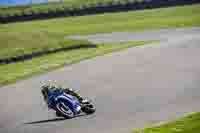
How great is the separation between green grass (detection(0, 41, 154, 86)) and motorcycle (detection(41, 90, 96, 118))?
7.78 m

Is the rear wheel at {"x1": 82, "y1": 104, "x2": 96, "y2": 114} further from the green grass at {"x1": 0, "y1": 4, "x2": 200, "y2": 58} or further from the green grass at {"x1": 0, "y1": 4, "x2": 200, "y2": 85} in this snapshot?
the green grass at {"x1": 0, "y1": 4, "x2": 200, "y2": 58}

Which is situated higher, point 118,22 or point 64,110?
point 64,110

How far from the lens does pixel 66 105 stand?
17.0m

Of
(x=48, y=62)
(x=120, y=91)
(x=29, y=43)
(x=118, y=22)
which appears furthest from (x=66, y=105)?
(x=118, y=22)

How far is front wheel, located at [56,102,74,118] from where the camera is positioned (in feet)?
55.4

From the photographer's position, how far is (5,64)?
101 ft

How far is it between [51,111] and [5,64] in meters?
13.5

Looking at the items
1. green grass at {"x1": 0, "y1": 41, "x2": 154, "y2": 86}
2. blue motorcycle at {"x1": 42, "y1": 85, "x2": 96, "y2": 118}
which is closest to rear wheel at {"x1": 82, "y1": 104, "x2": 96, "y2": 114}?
blue motorcycle at {"x1": 42, "y1": 85, "x2": 96, "y2": 118}

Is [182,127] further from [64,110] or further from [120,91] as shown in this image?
[120,91]

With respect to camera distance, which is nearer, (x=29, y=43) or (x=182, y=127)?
(x=182, y=127)

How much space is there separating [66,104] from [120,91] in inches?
166

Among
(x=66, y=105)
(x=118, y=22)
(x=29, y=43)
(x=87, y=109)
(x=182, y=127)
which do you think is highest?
(x=182, y=127)

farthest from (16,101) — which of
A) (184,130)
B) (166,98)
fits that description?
(184,130)

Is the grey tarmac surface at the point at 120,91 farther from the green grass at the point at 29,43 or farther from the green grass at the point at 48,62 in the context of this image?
the green grass at the point at 29,43
